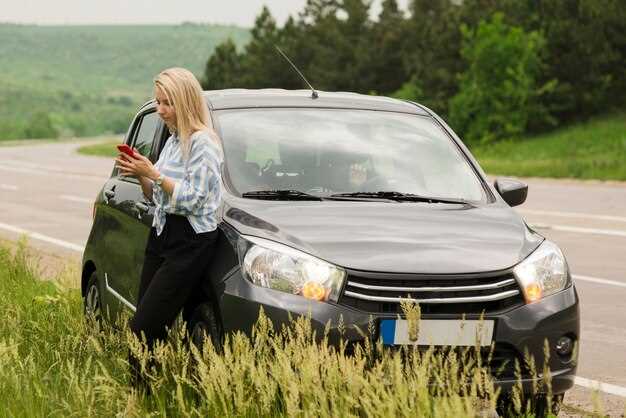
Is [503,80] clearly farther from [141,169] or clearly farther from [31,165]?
[141,169]

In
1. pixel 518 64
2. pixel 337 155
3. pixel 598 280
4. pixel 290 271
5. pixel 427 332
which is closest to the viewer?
pixel 427 332

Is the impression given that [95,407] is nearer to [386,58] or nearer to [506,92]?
[506,92]

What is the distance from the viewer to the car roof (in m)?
6.73

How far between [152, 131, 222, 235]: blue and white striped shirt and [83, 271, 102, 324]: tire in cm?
209

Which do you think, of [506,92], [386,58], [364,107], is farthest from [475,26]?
[364,107]

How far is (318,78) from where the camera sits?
256 feet

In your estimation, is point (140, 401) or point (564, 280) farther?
point (564, 280)

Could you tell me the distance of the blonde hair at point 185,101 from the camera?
5355mm

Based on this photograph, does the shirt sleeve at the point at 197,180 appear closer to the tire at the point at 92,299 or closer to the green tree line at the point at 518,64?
the tire at the point at 92,299

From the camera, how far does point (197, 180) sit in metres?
5.40

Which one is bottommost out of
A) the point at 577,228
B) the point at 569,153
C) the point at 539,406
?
the point at 569,153

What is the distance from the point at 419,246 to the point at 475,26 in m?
55.2

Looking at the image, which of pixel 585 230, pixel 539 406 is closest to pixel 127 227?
pixel 539 406

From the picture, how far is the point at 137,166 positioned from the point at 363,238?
1.00 m
